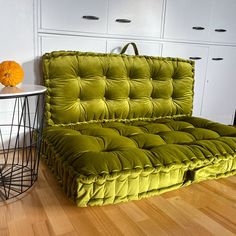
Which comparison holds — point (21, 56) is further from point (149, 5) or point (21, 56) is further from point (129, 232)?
point (129, 232)

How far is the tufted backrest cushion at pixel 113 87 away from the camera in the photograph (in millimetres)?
1554

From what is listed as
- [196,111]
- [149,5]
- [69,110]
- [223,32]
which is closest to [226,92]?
[196,111]

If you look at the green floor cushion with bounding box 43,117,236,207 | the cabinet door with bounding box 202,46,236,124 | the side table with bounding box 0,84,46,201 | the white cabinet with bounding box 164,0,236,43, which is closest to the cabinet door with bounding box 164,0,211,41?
the white cabinet with bounding box 164,0,236,43

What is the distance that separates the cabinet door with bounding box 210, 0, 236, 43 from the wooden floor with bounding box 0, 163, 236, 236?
1446 mm

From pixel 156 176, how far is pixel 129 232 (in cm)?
29

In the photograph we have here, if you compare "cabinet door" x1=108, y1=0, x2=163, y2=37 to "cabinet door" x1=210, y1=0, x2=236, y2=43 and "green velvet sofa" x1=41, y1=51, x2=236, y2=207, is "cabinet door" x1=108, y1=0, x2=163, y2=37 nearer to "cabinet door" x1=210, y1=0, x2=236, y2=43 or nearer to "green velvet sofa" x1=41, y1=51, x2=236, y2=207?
"green velvet sofa" x1=41, y1=51, x2=236, y2=207

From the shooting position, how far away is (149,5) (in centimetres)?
190

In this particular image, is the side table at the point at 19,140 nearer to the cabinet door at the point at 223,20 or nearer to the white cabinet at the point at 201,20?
the white cabinet at the point at 201,20

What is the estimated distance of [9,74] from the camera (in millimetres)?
1233

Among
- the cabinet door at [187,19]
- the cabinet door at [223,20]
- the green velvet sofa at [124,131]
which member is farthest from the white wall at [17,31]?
the cabinet door at [223,20]

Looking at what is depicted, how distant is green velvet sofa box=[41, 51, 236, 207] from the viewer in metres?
1.14

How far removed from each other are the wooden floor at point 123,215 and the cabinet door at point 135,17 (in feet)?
3.71

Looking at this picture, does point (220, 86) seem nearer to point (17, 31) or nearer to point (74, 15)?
point (74, 15)

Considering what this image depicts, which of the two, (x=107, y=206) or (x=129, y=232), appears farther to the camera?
(x=107, y=206)
